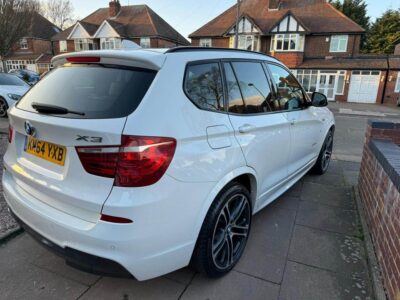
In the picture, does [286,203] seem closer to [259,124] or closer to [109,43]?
[259,124]

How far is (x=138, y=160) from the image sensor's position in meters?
1.65

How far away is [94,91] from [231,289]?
1.80 m

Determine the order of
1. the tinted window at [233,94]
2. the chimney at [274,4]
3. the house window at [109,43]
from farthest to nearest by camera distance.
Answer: the house window at [109,43] < the chimney at [274,4] < the tinted window at [233,94]

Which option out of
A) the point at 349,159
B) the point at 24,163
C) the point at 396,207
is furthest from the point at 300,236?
the point at 349,159

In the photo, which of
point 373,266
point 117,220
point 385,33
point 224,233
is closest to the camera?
point 117,220

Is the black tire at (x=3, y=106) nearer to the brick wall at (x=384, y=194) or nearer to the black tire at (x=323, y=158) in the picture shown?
the black tire at (x=323, y=158)

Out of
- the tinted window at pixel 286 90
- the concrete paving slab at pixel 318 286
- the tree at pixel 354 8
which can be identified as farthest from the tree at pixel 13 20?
the tree at pixel 354 8

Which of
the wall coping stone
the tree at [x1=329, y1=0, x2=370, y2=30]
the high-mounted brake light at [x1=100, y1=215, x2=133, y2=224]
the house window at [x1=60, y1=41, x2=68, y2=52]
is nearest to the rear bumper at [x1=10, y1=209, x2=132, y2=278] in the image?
the high-mounted brake light at [x1=100, y1=215, x2=133, y2=224]

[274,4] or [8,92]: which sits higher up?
[274,4]

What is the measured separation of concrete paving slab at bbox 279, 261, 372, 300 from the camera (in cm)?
224

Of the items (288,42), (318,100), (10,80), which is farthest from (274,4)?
(318,100)

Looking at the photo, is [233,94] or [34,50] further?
[34,50]

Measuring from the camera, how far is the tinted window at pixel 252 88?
257 centimetres

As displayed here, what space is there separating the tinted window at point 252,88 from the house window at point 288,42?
25583mm
